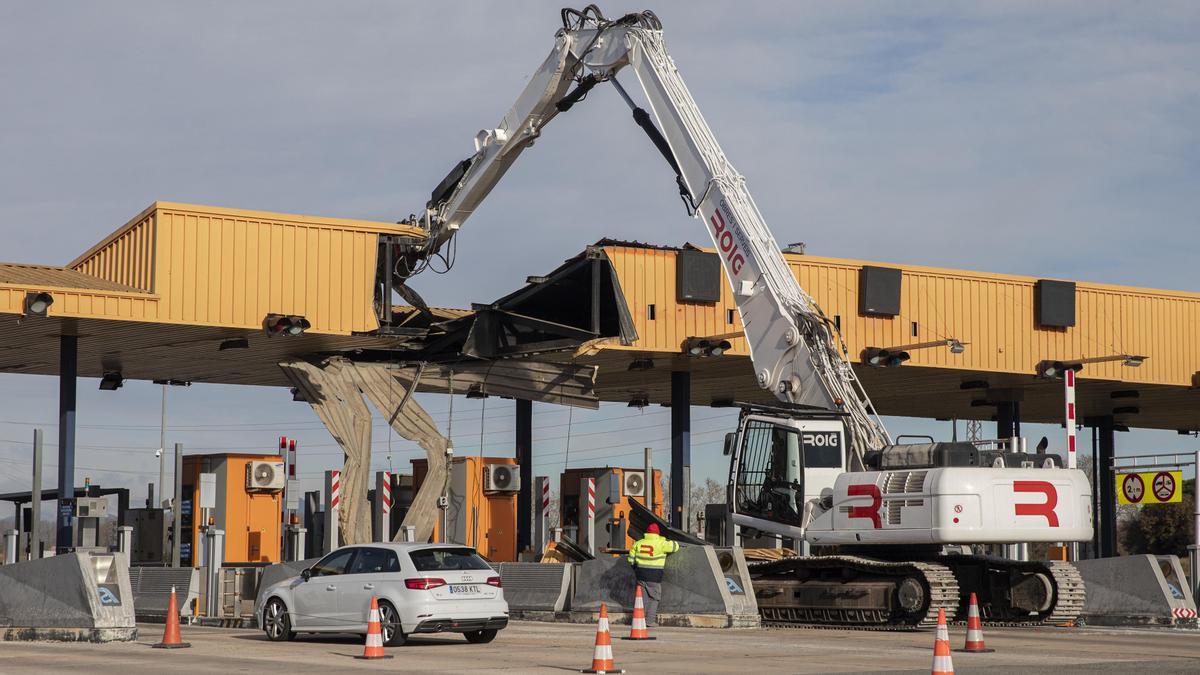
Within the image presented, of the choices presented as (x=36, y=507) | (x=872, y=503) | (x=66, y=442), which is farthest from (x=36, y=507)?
(x=872, y=503)

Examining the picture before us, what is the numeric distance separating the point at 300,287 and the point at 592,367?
6040mm

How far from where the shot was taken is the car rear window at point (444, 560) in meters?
19.7

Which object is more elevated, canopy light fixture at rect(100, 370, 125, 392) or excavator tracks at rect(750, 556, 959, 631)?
canopy light fixture at rect(100, 370, 125, 392)

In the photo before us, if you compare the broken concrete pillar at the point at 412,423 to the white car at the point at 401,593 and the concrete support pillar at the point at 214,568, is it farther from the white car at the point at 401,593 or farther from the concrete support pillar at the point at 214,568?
the white car at the point at 401,593

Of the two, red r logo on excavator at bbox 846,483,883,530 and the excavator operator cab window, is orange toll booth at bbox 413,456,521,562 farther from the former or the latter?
red r logo on excavator at bbox 846,483,883,530

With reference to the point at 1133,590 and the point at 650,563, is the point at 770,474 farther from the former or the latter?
the point at 1133,590

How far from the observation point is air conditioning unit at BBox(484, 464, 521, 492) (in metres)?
35.6

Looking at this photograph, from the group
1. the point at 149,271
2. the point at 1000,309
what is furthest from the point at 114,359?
the point at 1000,309

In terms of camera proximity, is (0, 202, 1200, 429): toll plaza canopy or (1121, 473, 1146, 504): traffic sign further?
(1121, 473, 1146, 504): traffic sign

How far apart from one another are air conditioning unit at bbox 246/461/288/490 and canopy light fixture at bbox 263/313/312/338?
13.6ft

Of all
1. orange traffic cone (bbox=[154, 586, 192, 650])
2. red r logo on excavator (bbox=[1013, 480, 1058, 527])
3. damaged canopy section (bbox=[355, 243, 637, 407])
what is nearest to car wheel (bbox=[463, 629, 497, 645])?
orange traffic cone (bbox=[154, 586, 192, 650])

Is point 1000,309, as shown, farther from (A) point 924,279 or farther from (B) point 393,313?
(B) point 393,313

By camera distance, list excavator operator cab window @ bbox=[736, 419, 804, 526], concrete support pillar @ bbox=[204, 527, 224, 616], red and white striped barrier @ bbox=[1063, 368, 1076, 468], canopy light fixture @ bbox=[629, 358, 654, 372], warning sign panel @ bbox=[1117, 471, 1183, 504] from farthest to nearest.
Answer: canopy light fixture @ bbox=[629, 358, 654, 372] → warning sign panel @ bbox=[1117, 471, 1183, 504] → concrete support pillar @ bbox=[204, 527, 224, 616] → red and white striped barrier @ bbox=[1063, 368, 1076, 468] → excavator operator cab window @ bbox=[736, 419, 804, 526]

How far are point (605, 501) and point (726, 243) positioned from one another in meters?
12.4
